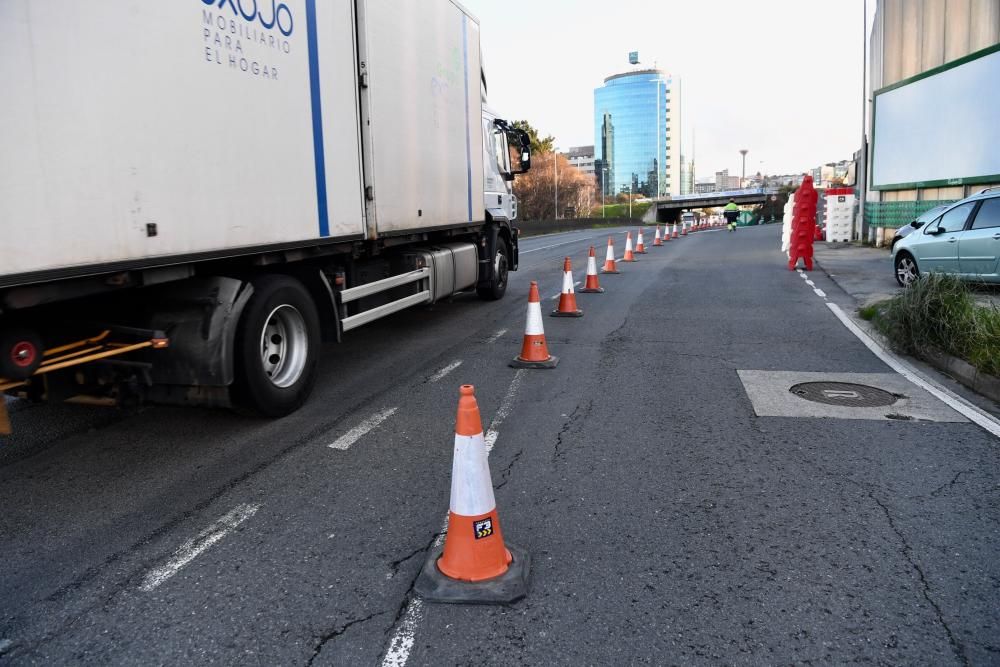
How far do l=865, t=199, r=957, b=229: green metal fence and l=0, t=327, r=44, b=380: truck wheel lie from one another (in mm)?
21652

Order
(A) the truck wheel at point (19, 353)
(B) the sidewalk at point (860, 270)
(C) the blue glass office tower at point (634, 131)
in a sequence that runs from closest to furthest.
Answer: (A) the truck wheel at point (19, 353), (B) the sidewalk at point (860, 270), (C) the blue glass office tower at point (634, 131)

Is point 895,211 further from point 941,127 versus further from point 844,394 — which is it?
point 844,394

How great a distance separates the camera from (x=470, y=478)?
329 centimetres

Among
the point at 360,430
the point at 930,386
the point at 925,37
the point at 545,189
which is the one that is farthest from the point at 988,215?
the point at 545,189

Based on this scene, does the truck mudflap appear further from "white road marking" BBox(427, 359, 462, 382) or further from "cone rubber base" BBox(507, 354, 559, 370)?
"cone rubber base" BBox(507, 354, 559, 370)

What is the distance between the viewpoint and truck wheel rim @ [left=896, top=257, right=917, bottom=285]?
12703mm

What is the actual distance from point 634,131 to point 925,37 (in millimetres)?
162143

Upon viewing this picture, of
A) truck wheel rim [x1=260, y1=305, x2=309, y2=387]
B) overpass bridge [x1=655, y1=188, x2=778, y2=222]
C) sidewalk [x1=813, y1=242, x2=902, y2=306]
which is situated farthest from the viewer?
overpass bridge [x1=655, y1=188, x2=778, y2=222]

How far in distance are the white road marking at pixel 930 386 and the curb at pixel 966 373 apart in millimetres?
268

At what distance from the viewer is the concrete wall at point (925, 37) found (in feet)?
64.0

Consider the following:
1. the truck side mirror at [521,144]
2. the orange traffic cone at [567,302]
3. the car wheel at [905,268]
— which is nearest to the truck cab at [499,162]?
the truck side mirror at [521,144]

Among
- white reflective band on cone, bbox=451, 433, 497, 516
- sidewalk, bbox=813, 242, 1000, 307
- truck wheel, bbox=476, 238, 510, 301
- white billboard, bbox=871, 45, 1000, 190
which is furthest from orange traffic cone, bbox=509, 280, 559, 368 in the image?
white billboard, bbox=871, 45, 1000, 190

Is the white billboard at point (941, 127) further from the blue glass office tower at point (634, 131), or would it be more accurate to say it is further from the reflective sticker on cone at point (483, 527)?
the blue glass office tower at point (634, 131)

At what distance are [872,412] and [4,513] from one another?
5.91 metres
